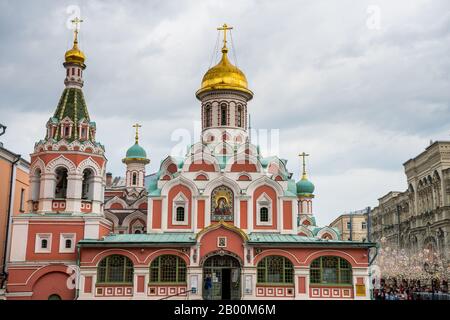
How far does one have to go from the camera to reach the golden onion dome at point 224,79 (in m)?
33.1

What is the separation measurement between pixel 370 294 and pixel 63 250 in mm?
15346

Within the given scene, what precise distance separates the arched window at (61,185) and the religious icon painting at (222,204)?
25.9ft

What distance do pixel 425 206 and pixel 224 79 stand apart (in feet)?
80.7

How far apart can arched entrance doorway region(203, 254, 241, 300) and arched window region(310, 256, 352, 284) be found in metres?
3.75

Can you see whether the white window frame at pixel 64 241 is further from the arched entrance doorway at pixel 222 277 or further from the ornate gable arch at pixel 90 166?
the arched entrance doorway at pixel 222 277

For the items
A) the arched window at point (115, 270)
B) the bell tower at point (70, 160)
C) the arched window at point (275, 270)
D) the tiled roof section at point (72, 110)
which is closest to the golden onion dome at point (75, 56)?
the bell tower at point (70, 160)

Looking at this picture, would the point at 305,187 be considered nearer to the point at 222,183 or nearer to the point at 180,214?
the point at 222,183

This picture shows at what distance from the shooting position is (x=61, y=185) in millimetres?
27812

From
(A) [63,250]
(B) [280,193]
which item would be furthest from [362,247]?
(A) [63,250]

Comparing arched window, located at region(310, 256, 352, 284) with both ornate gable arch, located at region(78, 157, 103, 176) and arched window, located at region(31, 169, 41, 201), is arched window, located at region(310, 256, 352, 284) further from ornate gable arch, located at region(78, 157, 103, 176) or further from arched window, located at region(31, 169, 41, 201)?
arched window, located at region(31, 169, 41, 201)

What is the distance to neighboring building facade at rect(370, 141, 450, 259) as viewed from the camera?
4206 cm

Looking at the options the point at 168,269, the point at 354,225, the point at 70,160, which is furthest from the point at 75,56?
the point at 354,225

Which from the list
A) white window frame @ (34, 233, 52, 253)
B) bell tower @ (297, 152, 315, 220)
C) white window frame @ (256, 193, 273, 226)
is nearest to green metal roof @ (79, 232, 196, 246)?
white window frame @ (34, 233, 52, 253)
